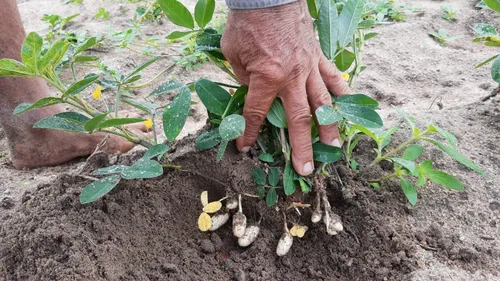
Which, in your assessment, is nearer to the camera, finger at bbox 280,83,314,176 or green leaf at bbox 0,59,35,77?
green leaf at bbox 0,59,35,77

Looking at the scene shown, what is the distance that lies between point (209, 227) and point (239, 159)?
0.21 m

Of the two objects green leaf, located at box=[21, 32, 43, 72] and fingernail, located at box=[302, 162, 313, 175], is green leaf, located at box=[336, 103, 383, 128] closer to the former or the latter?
fingernail, located at box=[302, 162, 313, 175]

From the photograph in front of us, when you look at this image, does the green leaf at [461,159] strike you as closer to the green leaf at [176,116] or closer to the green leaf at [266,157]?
the green leaf at [266,157]

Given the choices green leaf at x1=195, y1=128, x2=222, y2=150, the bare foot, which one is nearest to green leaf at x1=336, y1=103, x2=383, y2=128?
green leaf at x1=195, y1=128, x2=222, y2=150

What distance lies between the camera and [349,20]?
1.27 metres

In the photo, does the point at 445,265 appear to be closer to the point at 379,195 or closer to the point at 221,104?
the point at 379,195

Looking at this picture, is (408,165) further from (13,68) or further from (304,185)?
(13,68)

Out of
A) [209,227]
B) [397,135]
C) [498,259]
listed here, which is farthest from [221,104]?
[498,259]

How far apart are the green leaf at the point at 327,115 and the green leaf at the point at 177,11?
0.43 metres

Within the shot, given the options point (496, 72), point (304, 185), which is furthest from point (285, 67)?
point (496, 72)

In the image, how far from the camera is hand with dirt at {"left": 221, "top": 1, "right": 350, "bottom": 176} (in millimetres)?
1098

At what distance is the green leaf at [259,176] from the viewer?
4.02 feet

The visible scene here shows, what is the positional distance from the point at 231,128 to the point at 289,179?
9.6 inches

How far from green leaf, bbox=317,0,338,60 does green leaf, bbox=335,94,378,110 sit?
5.2 inches
